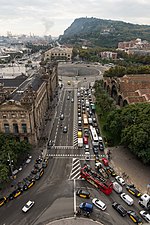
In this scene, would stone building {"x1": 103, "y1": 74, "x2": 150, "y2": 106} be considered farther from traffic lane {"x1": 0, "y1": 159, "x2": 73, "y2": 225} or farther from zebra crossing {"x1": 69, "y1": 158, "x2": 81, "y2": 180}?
traffic lane {"x1": 0, "y1": 159, "x2": 73, "y2": 225}

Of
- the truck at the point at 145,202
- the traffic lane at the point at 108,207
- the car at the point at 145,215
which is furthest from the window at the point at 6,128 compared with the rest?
the car at the point at 145,215

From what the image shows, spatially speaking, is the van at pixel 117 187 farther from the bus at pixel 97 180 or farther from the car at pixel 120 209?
the car at pixel 120 209

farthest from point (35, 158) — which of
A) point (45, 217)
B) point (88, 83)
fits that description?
point (88, 83)

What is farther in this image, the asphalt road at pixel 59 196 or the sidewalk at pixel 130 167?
the sidewalk at pixel 130 167

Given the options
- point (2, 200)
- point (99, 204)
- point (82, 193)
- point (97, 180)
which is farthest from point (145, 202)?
point (2, 200)

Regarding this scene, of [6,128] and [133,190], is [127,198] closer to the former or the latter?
[133,190]

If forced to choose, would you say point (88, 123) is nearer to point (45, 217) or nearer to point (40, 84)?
point (40, 84)

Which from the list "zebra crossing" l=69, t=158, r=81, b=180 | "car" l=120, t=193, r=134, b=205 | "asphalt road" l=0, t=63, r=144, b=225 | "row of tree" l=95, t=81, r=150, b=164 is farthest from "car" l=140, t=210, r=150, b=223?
"zebra crossing" l=69, t=158, r=81, b=180
